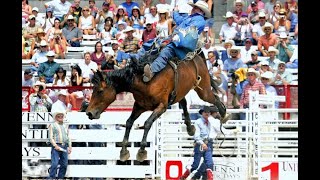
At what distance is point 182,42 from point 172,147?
267 centimetres

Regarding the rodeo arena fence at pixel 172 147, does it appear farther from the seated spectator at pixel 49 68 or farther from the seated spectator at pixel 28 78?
the seated spectator at pixel 49 68

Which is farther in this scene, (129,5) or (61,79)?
(129,5)

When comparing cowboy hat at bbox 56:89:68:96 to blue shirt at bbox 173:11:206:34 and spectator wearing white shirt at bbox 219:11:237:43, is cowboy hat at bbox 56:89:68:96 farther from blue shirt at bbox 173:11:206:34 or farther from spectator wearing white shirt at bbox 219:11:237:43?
spectator wearing white shirt at bbox 219:11:237:43

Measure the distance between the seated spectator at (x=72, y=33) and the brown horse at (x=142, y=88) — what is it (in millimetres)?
6126

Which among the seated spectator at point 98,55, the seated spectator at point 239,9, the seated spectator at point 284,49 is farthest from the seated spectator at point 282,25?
the seated spectator at point 98,55

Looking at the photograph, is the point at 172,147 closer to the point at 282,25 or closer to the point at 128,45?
the point at 128,45

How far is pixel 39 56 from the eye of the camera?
1839cm

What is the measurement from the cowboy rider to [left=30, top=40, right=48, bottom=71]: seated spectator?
18.1 feet

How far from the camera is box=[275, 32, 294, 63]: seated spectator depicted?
1767 cm

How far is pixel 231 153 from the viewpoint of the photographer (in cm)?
1484

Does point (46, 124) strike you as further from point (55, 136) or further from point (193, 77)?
point (193, 77)

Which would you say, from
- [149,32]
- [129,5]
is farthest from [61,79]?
[129,5]

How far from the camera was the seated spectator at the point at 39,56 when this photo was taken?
1808 centimetres
